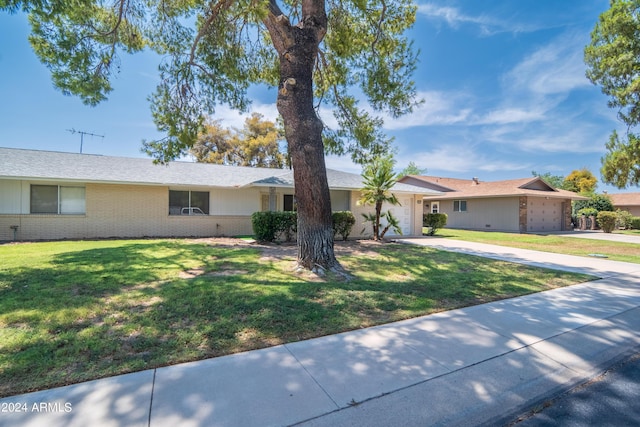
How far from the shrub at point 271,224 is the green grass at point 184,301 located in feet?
11.9

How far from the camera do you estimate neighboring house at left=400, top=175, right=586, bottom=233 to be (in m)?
21.8

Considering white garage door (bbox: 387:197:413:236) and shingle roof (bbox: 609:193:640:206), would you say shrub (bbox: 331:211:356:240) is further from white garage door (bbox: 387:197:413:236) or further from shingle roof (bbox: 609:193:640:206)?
shingle roof (bbox: 609:193:640:206)

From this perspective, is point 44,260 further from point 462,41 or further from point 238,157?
point 238,157

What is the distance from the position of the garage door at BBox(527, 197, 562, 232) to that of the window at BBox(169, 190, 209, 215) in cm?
2221

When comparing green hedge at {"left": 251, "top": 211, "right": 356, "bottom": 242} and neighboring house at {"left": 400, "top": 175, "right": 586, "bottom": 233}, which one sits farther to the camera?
neighboring house at {"left": 400, "top": 175, "right": 586, "bottom": 233}

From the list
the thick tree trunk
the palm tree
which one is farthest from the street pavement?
the palm tree

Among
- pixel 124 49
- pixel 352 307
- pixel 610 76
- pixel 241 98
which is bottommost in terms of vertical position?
pixel 352 307

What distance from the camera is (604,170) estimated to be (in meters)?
16.0

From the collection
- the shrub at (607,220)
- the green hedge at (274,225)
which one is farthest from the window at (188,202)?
the shrub at (607,220)

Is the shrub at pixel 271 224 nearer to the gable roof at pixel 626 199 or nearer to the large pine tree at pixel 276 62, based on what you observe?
the large pine tree at pixel 276 62

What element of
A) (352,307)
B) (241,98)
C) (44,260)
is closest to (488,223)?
(241,98)

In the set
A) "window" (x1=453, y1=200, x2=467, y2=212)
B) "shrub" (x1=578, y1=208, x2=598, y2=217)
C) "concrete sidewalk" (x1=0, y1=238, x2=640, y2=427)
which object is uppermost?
"window" (x1=453, y1=200, x2=467, y2=212)

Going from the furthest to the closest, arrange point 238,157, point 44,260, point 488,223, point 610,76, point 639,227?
point 238,157
point 639,227
point 488,223
point 610,76
point 44,260

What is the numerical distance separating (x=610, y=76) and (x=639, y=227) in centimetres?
2152
